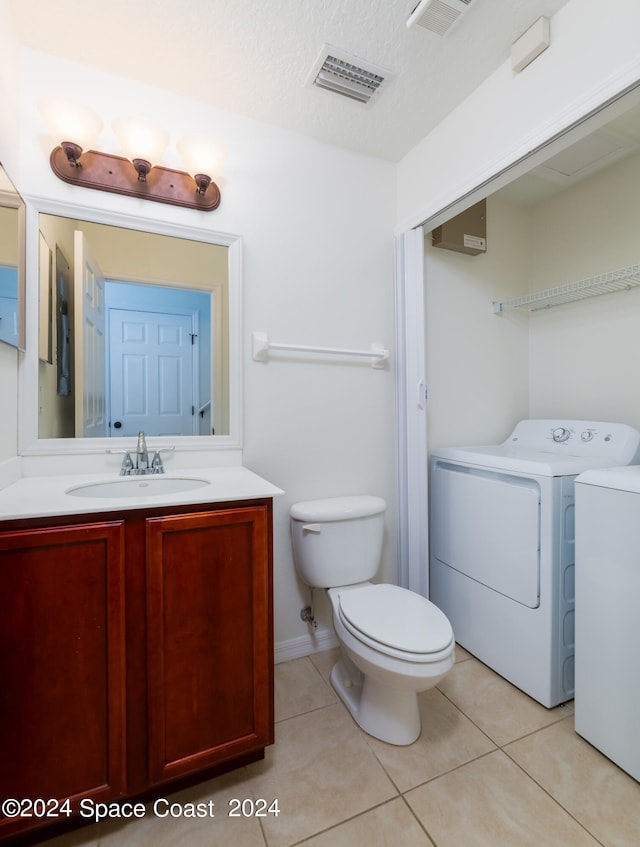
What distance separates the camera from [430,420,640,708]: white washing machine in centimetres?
152

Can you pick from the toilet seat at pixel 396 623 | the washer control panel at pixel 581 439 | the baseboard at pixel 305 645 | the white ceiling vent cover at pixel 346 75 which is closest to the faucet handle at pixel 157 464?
the toilet seat at pixel 396 623

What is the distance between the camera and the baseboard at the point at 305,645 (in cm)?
183

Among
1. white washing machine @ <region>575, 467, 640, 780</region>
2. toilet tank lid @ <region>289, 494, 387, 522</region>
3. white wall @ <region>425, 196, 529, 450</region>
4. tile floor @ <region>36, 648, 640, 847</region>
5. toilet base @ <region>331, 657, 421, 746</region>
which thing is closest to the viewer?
tile floor @ <region>36, 648, 640, 847</region>

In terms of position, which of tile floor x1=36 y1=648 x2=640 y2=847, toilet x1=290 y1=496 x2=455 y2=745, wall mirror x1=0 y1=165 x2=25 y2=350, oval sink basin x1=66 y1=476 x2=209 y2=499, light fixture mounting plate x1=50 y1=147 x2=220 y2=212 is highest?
light fixture mounting plate x1=50 y1=147 x2=220 y2=212

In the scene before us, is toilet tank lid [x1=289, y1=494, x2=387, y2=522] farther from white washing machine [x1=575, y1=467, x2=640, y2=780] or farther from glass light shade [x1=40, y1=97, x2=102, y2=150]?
glass light shade [x1=40, y1=97, x2=102, y2=150]

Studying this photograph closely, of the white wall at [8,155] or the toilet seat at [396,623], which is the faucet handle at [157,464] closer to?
the white wall at [8,155]

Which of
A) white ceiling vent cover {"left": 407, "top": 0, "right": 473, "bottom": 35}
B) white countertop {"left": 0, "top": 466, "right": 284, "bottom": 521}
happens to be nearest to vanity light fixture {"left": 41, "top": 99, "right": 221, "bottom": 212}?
white ceiling vent cover {"left": 407, "top": 0, "right": 473, "bottom": 35}

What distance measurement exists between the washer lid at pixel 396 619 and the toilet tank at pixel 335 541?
11 cm

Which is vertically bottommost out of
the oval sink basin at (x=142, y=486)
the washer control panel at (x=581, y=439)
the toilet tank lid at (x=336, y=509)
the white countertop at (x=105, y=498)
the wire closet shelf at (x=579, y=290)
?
the toilet tank lid at (x=336, y=509)

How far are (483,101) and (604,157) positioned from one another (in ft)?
3.24

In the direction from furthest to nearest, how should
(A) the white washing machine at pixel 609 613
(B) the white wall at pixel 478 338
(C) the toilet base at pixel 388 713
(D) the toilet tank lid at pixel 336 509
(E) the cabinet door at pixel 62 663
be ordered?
1. (B) the white wall at pixel 478 338
2. (D) the toilet tank lid at pixel 336 509
3. (C) the toilet base at pixel 388 713
4. (A) the white washing machine at pixel 609 613
5. (E) the cabinet door at pixel 62 663

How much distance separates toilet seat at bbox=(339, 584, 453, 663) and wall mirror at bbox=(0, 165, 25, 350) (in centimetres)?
146

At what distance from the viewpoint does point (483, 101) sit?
155 centimetres

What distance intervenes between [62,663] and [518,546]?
5.22ft
